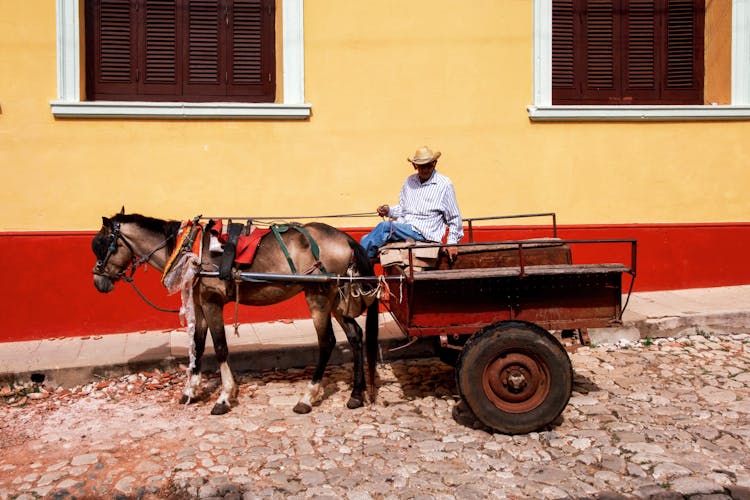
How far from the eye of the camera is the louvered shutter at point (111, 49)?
7.40 metres

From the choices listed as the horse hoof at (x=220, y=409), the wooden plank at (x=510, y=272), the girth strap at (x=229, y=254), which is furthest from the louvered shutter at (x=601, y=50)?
the horse hoof at (x=220, y=409)

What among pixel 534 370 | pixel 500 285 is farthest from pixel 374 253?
pixel 534 370

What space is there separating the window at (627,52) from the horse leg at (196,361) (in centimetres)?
483

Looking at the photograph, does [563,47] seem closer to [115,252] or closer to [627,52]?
[627,52]

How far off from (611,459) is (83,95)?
19.7 feet

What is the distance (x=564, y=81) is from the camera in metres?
8.13

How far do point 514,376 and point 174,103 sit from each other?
461 cm

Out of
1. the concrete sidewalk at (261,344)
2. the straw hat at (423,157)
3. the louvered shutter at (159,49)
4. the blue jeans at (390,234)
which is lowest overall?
the concrete sidewalk at (261,344)

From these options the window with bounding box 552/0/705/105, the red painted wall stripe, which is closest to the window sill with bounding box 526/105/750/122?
the window with bounding box 552/0/705/105

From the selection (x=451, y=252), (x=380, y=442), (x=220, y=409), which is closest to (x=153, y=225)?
(x=220, y=409)

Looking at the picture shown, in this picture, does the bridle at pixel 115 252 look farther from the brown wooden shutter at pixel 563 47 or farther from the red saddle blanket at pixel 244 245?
the brown wooden shutter at pixel 563 47

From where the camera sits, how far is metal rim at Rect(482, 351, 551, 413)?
4.57 metres

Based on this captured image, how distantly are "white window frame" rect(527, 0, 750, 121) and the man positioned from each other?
270 centimetres

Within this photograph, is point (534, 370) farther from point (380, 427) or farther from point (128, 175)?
point (128, 175)
